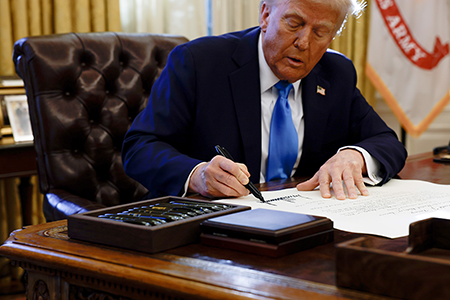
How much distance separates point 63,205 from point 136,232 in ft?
3.03

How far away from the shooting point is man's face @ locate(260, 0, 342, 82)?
1.43 metres

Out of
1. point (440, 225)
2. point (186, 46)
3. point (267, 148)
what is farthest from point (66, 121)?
point (440, 225)

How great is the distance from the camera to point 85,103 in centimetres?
187

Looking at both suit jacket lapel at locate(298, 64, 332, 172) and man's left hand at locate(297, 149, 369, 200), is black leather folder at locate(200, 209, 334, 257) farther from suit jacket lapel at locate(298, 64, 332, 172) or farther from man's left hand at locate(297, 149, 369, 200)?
suit jacket lapel at locate(298, 64, 332, 172)

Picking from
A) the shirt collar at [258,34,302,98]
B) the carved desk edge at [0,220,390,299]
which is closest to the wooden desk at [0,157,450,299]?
the carved desk edge at [0,220,390,299]

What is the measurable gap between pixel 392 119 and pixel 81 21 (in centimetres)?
281

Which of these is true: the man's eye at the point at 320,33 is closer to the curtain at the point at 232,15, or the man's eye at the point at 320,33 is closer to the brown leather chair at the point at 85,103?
the brown leather chair at the point at 85,103

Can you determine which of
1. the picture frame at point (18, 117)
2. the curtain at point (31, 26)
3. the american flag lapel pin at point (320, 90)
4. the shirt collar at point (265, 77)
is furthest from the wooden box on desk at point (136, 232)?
the curtain at point (31, 26)

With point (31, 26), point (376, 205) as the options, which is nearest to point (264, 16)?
point (376, 205)

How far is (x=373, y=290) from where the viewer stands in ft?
1.73

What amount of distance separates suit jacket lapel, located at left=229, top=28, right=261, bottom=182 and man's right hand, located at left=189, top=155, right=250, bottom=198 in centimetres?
42

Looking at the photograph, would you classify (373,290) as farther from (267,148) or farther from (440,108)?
(440,108)

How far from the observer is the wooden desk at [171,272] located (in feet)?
1.84

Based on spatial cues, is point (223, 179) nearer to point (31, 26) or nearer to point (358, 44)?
point (31, 26)
